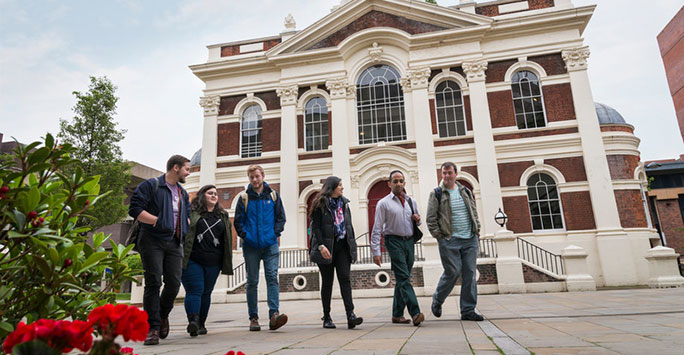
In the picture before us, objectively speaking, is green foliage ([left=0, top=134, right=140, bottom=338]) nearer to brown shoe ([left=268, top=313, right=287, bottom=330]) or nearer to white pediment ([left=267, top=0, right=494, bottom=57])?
brown shoe ([left=268, top=313, right=287, bottom=330])

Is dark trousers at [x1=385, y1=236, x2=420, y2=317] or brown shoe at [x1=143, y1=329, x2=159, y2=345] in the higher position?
dark trousers at [x1=385, y1=236, x2=420, y2=317]

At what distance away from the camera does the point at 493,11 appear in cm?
1733

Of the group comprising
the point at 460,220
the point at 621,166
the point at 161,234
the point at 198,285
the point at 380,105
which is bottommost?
the point at 198,285

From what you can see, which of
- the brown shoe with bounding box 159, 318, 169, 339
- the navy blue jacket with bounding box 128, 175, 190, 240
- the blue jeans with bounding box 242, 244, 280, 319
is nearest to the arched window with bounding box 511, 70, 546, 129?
the blue jeans with bounding box 242, 244, 280, 319

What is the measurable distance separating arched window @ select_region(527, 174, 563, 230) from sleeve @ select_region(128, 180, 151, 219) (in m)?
14.1

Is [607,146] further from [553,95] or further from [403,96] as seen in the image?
[403,96]

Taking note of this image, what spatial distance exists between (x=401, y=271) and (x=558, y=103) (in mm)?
13668

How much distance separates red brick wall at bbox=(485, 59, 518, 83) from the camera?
16531 mm

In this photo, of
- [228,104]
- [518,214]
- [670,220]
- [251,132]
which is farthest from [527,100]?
[670,220]

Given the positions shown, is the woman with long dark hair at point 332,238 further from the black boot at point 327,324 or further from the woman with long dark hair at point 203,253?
the woman with long dark hair at point 203,253

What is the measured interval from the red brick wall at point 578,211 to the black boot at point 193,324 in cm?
1389

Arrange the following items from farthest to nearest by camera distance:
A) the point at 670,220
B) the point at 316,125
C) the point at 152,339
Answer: the point at 670,220, the point at 316,125, the point at 152,339

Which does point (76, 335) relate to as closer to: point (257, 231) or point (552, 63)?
point (257, 231)

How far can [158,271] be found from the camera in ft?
14.4
